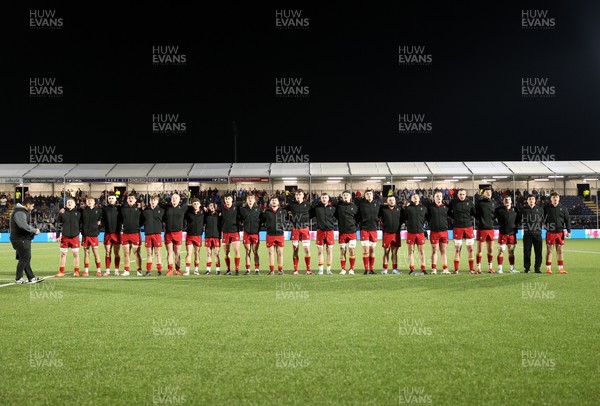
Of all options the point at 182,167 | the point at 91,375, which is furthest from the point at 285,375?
the point at 182,167

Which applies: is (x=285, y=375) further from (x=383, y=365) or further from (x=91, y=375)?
(x=91, y=375)

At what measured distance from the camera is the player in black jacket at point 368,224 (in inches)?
571

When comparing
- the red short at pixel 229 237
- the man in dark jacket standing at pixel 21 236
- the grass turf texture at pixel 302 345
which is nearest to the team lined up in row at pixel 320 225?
the red short at pixel 229 237

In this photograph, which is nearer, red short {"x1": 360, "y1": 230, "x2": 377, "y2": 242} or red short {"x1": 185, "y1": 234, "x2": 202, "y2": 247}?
red short {"x1": 360, "y1": 230, "x2": 377, "y2": 242}

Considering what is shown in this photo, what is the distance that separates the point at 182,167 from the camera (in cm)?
3841

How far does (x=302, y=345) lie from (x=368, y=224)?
881 centimetres

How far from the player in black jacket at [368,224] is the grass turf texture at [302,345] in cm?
334

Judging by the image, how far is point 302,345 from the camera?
6.13m

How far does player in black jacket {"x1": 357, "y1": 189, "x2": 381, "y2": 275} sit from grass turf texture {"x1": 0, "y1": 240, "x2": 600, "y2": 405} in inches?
131

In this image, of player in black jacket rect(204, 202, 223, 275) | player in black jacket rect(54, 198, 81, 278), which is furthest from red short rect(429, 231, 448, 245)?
player in black jacket rect(54, 198, 81, 278)

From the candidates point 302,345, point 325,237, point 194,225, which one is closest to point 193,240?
point 194,225

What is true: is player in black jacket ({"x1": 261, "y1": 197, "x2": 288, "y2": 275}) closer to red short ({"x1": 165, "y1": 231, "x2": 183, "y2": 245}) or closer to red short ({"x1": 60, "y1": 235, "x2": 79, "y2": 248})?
red short ({"x1": 165, "y1": 231, "x2": 183, "y2": 245})

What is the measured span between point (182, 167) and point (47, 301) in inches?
1153

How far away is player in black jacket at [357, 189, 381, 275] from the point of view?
1451 centimetres
